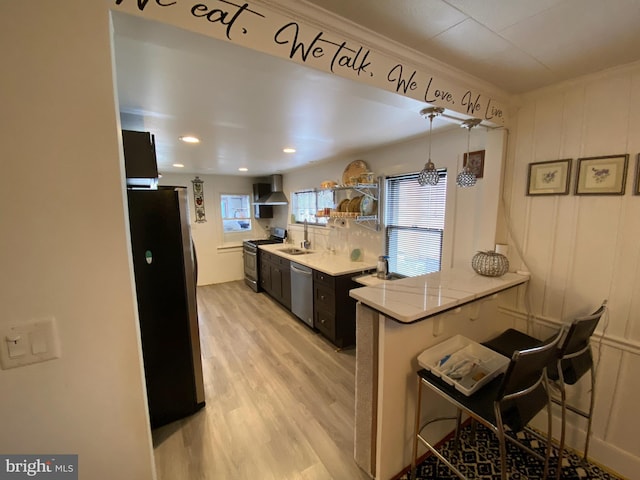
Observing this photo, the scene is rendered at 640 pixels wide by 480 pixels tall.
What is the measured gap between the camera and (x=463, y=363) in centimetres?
137

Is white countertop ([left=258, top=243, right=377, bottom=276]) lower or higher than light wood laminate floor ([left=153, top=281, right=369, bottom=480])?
higher

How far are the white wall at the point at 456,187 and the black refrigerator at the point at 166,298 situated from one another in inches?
79.3

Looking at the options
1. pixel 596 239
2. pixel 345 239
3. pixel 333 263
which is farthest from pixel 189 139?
pixel 596 239

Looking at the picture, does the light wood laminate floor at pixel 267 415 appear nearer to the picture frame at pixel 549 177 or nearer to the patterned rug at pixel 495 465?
the patterned rug at pixel 495 465

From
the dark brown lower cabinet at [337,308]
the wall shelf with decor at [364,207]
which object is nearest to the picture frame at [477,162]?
the wall shelf with decor at [364,207]

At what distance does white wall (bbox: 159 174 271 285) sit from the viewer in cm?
501

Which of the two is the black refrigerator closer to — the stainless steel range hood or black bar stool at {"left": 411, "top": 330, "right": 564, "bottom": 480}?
black bar stool at {"left": 411, "top": 330, "right": 564, "bottom": 480}

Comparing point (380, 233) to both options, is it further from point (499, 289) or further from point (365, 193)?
point (499, 289)

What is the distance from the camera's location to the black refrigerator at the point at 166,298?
168 cm

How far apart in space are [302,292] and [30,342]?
2734 millimetres

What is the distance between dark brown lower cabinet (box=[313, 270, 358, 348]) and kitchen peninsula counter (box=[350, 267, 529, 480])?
1193mm

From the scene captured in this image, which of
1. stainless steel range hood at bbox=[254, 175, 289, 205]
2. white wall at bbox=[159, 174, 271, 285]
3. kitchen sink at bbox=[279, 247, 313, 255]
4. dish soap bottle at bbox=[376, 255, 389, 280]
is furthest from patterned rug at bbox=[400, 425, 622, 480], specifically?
white wall at bbox=[159, 174, 271, 285]

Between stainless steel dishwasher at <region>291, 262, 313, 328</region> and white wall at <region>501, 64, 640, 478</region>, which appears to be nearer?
white wall at <region>501, 64, 640, 478</region>

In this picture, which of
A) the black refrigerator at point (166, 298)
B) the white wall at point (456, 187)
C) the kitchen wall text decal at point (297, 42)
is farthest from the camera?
the white wall at point (456, 187)
